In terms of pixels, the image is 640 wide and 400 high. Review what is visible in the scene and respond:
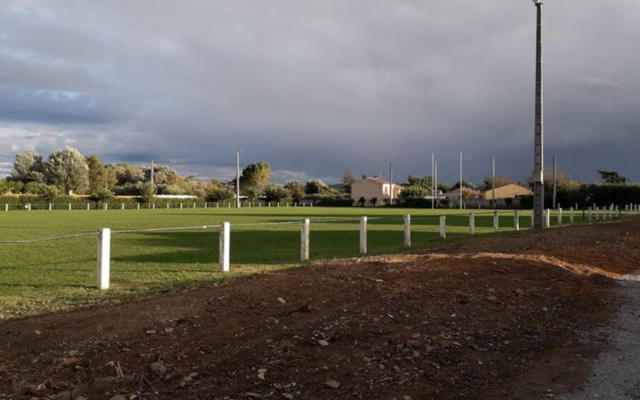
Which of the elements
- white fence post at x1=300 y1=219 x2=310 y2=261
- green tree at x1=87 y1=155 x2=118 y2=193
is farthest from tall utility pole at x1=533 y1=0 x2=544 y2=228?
green tree at x1=87 y1=155 x2=118 y2=193

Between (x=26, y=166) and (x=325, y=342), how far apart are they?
390ft

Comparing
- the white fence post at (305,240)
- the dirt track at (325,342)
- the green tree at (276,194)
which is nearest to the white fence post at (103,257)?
the dirt track at (325,342)

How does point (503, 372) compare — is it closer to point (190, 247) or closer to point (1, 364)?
point (1, 364)

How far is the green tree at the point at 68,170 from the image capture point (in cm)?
9862

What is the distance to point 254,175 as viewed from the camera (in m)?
131

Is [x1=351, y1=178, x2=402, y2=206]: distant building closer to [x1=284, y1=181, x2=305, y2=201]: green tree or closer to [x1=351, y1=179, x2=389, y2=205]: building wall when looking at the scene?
[x1=351, y1=179, x2=389, y2=205]: building wall

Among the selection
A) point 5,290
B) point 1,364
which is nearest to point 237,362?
point 1,364

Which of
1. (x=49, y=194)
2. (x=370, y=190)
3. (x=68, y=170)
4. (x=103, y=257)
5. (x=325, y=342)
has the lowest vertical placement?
(x=325, y=342)

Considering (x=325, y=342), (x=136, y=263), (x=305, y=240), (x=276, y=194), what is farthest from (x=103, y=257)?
(x=276, y=194)

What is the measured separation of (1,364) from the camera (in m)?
4.72

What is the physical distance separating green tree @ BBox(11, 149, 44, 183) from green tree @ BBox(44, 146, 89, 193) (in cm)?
627

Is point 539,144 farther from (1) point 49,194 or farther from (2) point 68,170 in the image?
(2) point 68,170

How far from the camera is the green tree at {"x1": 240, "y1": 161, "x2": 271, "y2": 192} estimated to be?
5157 inches

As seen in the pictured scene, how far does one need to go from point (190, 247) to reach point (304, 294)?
11161 mm
